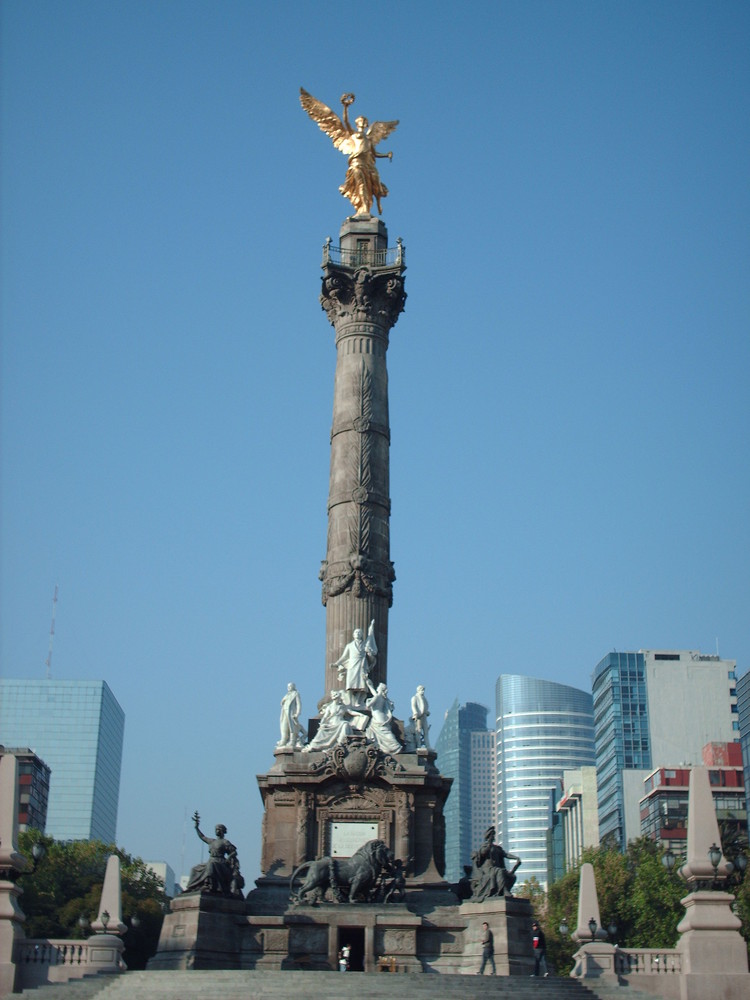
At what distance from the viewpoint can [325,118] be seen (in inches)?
1779

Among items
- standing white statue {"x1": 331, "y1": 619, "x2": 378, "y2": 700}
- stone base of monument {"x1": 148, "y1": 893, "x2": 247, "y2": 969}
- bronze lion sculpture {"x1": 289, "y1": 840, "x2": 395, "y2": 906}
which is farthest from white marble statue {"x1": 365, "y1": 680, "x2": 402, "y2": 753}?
stone base of monument {"x1": 148, "y1": 893, "x2": 247, "y2": 969}

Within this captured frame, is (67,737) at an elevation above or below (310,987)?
above

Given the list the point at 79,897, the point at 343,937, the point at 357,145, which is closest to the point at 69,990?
the point at 343,937

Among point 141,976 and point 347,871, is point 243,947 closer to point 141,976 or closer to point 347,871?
point 347,871

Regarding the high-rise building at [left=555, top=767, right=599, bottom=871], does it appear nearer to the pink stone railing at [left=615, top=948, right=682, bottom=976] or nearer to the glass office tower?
the glass office tower

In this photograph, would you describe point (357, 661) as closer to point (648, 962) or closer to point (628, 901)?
point (648, 962)

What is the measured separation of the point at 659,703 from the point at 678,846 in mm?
25380

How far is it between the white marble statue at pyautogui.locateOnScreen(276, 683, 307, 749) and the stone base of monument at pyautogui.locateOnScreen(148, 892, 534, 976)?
543 centimetres

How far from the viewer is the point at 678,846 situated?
80.4 meters

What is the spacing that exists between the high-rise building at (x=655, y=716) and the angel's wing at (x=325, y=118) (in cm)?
6783

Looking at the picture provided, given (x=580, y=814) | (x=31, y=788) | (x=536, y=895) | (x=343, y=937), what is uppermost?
(x=580, y=814)

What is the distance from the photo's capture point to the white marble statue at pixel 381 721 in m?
34.4

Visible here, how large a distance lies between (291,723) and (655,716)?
74522mm

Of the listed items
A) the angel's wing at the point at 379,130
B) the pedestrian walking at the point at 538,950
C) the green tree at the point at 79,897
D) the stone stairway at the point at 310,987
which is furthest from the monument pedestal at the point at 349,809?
the angel's wing at the point at 379,130
